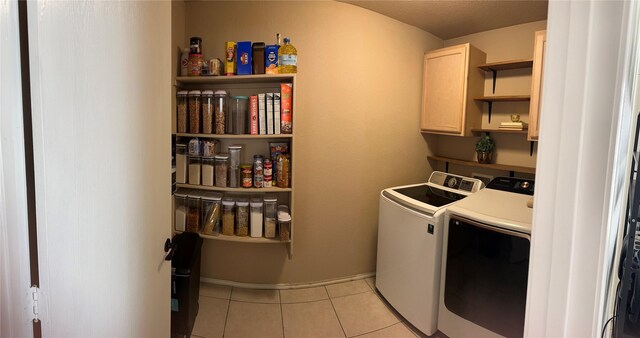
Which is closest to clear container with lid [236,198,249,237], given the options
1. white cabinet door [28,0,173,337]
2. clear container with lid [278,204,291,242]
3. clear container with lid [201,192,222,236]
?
clear container with lid [201,192,222,236]

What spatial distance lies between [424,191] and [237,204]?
1428mm

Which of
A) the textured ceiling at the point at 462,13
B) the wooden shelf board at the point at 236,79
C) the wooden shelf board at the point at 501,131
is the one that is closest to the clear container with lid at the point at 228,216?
the wooden shelf board at the point at 236,79

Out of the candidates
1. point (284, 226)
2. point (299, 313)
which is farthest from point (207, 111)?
point (299, 313)

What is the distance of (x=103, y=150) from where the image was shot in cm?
86

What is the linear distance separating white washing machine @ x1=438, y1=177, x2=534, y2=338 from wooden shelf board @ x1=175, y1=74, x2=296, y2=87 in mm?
1366

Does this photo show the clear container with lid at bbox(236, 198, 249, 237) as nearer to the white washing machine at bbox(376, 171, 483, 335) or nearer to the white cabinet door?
the white washing machine at bbox(376, 171, 483, 335)

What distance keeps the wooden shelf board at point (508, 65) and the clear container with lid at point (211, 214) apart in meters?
2.32

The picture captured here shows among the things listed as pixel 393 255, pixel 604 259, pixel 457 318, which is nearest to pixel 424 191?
pixel 393 255

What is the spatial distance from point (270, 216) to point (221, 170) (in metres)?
0.48

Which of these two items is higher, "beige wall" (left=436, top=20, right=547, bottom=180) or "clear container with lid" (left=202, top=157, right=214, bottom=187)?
"beige wall" (left=436, top=20, right=547, bottom=180)

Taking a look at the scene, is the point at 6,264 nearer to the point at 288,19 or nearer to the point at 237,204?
the point at 237,204

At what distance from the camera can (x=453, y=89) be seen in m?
2.56

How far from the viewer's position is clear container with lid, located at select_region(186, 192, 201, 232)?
7.51 feet

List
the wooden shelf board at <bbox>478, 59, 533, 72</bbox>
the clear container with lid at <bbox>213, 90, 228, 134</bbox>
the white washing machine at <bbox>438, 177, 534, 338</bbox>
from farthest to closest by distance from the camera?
1. the wooden shelf board at <bbox>478, 59, 533, 72</bbox>
2. the clear container with lid at <bbox>213, 90, 228, 134</bbox>
3. the white washing machine at <bbox>438, 177, 534, 338</bbox>
